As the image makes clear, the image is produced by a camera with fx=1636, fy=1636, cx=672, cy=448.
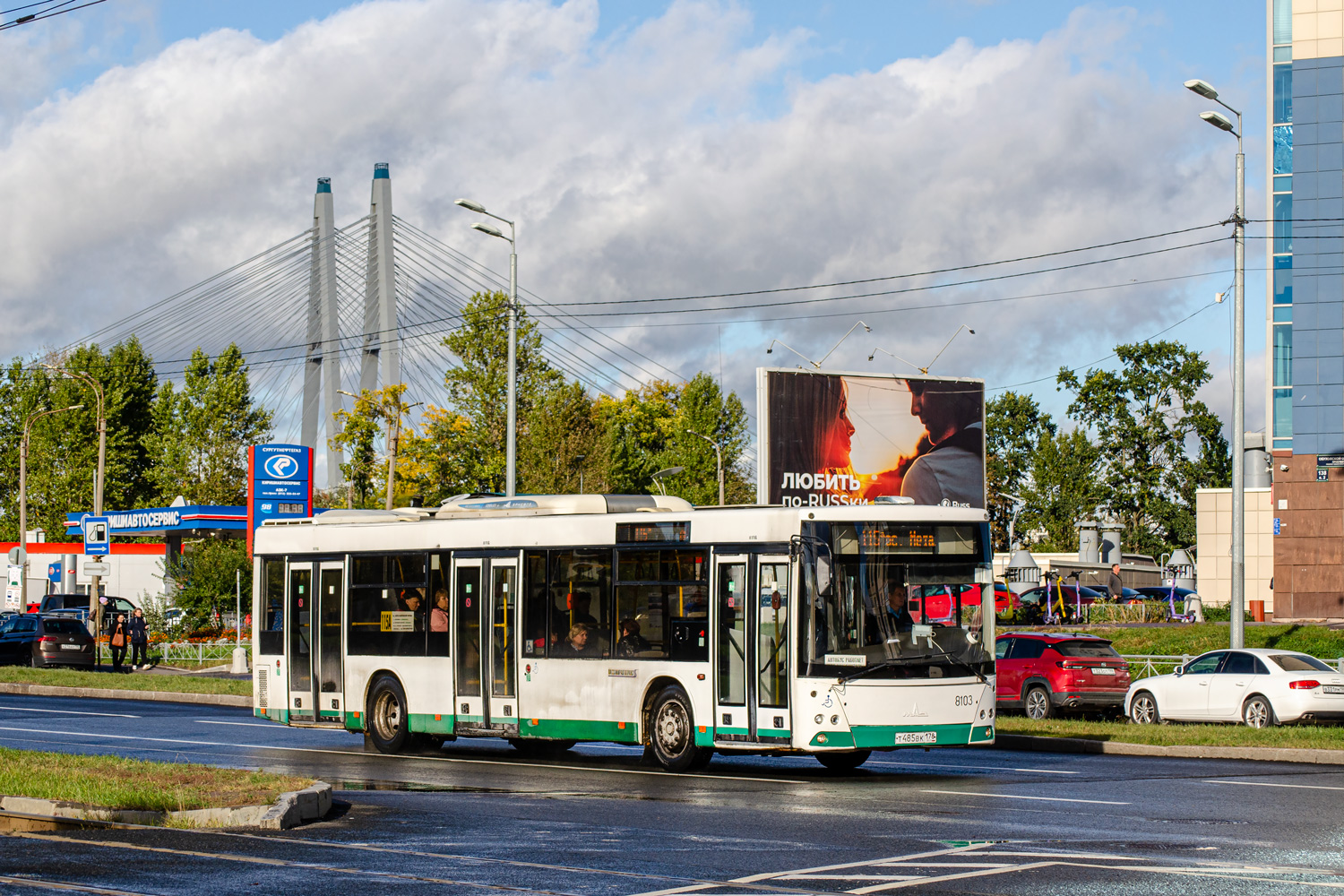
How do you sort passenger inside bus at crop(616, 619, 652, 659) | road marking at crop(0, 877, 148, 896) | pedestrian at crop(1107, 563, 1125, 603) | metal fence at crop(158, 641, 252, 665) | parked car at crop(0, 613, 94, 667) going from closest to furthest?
1. road marking at crop(0, 877, 148, 896)
2. passenger inside bus at crop(616, 619, 652, 659)
3. parked car at crop(0, 613, 94, 667)
4. metal fence at crop(158, 641, 252, 665)
5. pedestrian at crop(1107, 563, 1125, 603)

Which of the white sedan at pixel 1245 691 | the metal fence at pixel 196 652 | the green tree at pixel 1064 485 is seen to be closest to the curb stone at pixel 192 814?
the white sedan at pixel 1245 691

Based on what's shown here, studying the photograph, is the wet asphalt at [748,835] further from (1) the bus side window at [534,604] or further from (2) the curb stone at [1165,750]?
(1) the bus side window at [534,604]

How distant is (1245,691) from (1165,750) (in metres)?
5.00

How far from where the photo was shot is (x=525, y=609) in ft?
63.3

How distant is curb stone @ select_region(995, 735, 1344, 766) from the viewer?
19.5 m

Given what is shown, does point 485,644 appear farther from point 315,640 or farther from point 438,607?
point 315,640

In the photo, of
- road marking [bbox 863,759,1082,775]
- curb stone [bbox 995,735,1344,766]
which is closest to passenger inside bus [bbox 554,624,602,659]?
road marking [bbox 863,759,1082,775]

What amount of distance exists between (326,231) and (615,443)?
71.2ft

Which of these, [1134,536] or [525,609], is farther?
[1134,536]

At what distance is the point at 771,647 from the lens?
16.7 m

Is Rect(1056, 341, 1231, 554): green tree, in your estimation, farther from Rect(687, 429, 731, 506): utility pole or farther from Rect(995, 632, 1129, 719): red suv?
Rect(995, 632, 1129, 719): red suv

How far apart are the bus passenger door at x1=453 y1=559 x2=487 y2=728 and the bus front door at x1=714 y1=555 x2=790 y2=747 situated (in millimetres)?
3728

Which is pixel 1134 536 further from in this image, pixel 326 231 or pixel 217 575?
pixel 217 575

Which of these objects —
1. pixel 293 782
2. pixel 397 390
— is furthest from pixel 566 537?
pixel 397 390
